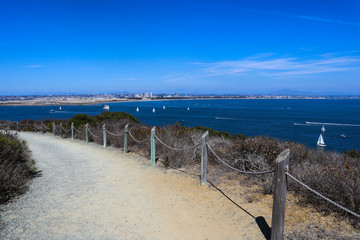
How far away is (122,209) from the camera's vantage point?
535 centimetres

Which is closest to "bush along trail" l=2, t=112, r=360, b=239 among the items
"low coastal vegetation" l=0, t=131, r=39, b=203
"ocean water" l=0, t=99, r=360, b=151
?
"low coastal vegetation" l=0, t=131, r=39, b=203

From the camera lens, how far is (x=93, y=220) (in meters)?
4.84

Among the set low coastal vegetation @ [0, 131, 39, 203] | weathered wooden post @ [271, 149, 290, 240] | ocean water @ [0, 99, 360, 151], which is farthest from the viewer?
ocean water @ [0, 99, 360, 151]

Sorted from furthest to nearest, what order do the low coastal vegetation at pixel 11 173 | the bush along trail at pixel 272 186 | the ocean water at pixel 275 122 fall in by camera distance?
1. the ocean water at pixel 275 122
2. the low coastal vegetation at pixel 11 173
3. the bush along trail at pixel 272 186

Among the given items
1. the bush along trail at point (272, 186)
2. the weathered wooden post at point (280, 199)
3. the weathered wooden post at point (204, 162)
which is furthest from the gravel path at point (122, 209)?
the weathered wooden post at point (280, 199)

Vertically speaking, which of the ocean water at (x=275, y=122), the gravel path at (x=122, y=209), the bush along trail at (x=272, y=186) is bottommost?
the ocean water at (x=275, y=122)

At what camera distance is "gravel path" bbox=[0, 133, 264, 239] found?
14.4 feet

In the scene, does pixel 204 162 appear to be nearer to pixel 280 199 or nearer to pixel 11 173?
pixel 280 199

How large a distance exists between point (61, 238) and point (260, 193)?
406cm

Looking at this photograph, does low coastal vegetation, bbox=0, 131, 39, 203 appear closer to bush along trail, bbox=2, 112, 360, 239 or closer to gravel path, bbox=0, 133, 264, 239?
gravel path, bbox=0, 133, 264, 239

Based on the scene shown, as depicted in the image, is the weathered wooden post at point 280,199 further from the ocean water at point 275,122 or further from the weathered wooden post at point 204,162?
the ocean water at point 275,122

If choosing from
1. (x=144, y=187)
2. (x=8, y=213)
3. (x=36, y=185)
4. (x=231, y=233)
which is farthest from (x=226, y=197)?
(x=36, y=185)

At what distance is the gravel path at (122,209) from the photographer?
14.4 feet

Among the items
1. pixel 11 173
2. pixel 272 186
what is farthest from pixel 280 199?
pixel 11 173
